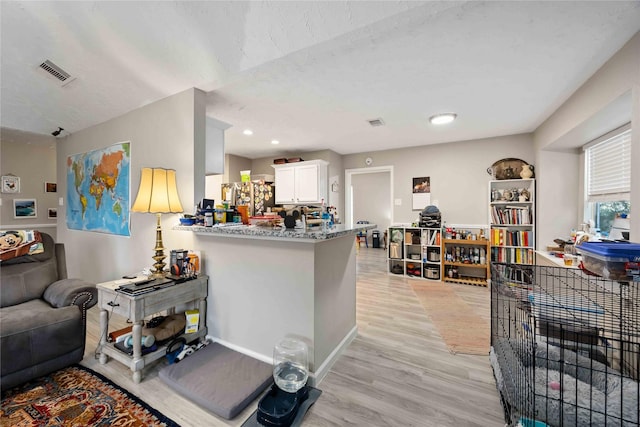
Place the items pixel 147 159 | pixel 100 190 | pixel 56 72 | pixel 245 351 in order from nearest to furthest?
1. pixel 245 351
2. pixel 56 72
3. pixel 147 159
4. pixel 100 190

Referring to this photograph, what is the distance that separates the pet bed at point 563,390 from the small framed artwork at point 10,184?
6.23 metres

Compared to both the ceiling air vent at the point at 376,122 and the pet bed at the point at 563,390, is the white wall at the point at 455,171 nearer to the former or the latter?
the ceiling air vent at the point at 376,122

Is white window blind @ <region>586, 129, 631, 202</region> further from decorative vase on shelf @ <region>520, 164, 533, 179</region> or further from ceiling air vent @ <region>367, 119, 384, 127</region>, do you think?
ceiling air vent @ <region>367, 119, 384, 127</region>

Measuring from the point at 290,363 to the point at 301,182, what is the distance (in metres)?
3.28

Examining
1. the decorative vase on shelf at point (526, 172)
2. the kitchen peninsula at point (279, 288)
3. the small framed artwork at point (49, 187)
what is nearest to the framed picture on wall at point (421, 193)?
the decorative vase on shelf at point (526, 172)

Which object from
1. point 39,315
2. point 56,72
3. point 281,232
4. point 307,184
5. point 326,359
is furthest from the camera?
point 307,184

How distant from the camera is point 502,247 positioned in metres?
3.80

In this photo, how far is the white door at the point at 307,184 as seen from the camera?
14.4 feet

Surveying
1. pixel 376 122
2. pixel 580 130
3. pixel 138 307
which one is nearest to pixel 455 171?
pixel 580 130

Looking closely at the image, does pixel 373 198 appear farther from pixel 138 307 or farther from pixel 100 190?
pixel 138 307

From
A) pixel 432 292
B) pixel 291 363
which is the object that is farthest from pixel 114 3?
pixel 432 292

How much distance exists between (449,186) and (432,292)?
1954 millimetres

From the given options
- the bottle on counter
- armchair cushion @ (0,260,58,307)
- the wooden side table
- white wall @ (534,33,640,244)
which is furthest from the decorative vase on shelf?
armchair cushion @ (0,260,58,307)

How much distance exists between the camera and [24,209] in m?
3.73
